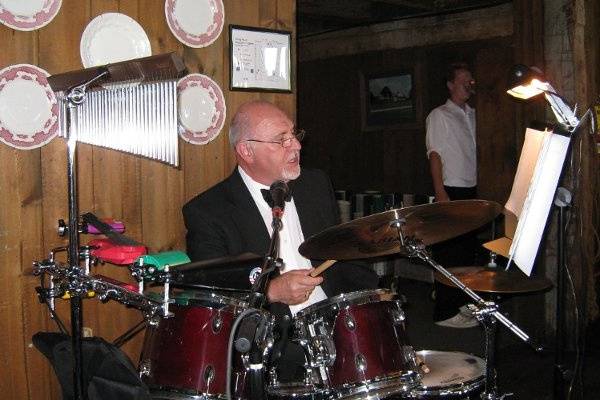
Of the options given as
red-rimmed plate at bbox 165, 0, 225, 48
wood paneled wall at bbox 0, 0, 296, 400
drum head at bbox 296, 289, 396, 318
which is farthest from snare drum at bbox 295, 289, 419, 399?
red-rimmed plate at bbox 165, 0, 225, 48

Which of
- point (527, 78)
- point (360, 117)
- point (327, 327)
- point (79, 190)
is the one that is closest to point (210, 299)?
point (327, 327)

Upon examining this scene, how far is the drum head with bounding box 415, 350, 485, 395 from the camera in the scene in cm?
220

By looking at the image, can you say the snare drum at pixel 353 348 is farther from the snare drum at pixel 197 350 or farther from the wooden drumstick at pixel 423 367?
the snare drum at pixel 197 350

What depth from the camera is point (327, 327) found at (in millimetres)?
2207

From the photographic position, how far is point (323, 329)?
7.20 ft

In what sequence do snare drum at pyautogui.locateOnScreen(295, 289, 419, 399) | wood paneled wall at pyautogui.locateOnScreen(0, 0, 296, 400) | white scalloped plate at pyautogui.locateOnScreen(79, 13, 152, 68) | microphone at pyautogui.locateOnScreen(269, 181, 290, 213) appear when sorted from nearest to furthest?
microphone at pyautogui.locateOnScreen(269, 181, 290, 213) → snare drum at pyautogui.locateOnScreen(295, 289, 419, 399) → wood paneled wall at pyautogui.locateOnScreen(0, 0, 296, 400) → white scalloped plate at pyautogui.locateOnScreen(79, 13, 152, 68)

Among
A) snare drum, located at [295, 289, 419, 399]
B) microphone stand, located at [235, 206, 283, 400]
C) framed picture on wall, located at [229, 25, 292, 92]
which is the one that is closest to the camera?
microphone stand, located at [235, 206, 283, 400]

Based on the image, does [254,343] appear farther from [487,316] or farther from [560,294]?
[560,294]

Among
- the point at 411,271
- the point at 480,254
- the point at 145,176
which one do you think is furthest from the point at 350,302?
the point at 411,271

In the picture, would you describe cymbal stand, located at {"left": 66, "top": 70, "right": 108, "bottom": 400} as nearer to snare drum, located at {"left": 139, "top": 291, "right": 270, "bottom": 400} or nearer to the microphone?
snare drum, located at {"left": 139, "top": 291, "right": 270, "bottom": 400}

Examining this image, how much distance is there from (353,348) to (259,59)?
147 centimetres

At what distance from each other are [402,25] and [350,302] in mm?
5568

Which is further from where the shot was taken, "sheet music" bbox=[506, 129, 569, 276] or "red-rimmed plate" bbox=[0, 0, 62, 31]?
"red-rimmed plate" bbox=[0, 0, 62, 31]

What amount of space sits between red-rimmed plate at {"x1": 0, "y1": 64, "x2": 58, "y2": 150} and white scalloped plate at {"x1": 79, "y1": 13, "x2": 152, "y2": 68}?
0.20 metres
